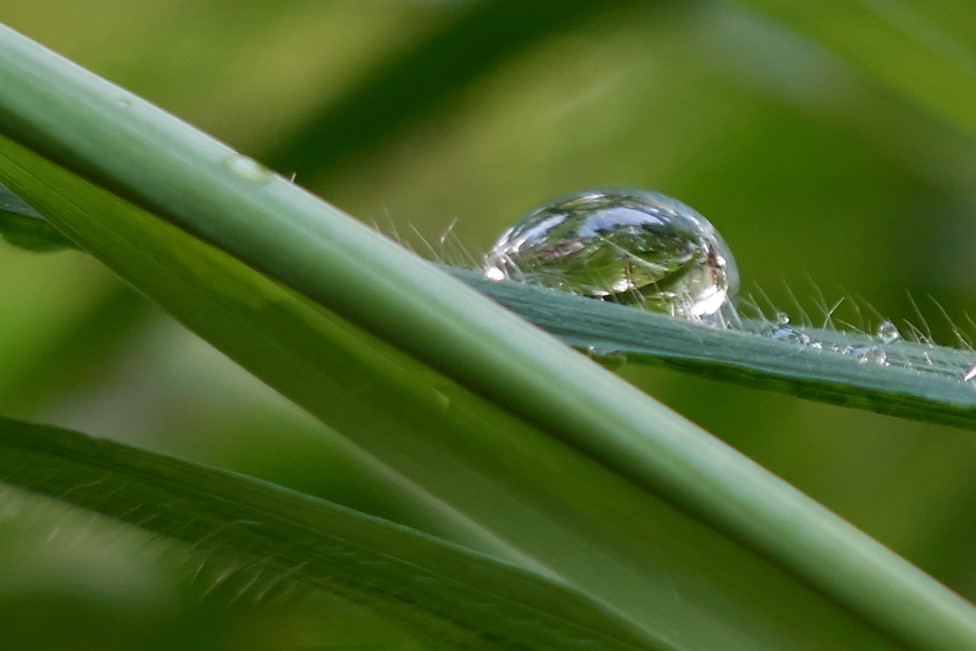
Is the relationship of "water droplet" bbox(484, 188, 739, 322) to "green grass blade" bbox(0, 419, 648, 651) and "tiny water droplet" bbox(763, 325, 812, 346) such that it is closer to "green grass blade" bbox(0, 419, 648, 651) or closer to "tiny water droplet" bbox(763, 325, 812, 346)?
"tiny water droplet" bbox(763, 325, 812, 346)

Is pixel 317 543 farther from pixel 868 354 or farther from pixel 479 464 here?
pixel 868 354

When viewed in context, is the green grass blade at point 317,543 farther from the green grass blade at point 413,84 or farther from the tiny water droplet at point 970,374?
the green grass blade at point 413,84

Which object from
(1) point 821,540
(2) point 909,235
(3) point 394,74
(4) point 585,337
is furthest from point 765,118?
(1) point 821,540

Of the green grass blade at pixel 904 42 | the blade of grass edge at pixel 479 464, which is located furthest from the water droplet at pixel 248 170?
the green grass blade at pixel 904 42

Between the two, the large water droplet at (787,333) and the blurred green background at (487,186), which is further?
the blurred green background at (487,186)

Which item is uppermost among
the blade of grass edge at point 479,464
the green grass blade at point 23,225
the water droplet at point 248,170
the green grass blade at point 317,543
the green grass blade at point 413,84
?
the green grass blade at point 413,84

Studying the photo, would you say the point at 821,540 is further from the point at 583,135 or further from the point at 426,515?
the point at 583,135

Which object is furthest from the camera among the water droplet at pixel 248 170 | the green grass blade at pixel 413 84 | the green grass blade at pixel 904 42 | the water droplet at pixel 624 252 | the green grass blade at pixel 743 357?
the green grass blade at pixel 413 84
